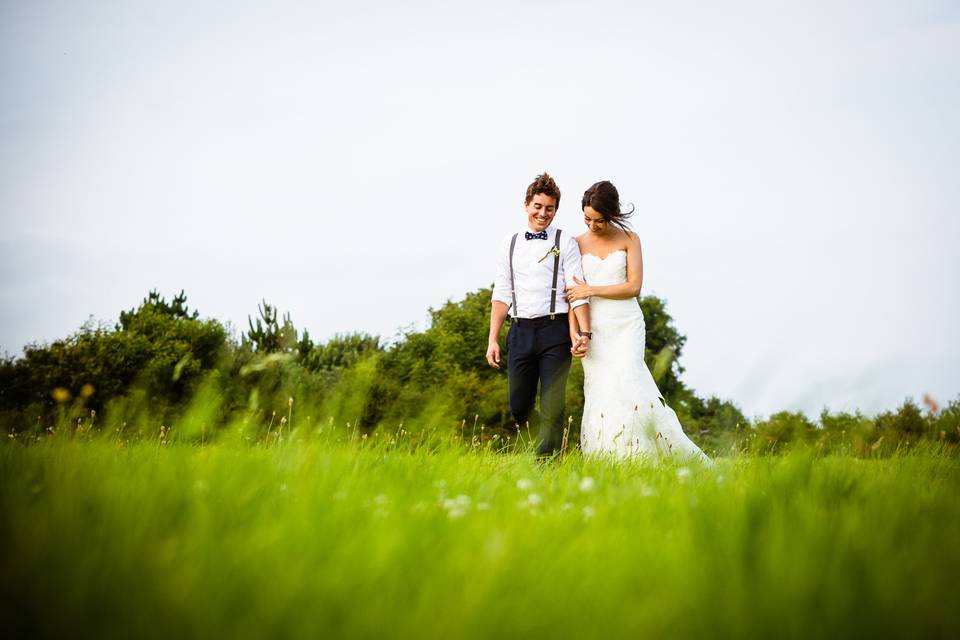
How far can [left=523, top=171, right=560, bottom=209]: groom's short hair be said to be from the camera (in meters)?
6.55

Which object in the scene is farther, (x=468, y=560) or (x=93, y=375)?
(x=93, y=375)

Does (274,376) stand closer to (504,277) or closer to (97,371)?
(97,371)

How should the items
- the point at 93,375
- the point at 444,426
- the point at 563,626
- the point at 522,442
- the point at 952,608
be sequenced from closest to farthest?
the point at 563,626 → the point at 952,608 → the point at 444,426 → the point at 522,442 → the point at 93,375

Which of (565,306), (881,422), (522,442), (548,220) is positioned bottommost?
(881,422)

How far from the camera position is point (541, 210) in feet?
21.5

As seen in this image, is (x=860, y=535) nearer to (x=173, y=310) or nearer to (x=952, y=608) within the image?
(x=952, y=608)

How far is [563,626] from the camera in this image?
1955mm

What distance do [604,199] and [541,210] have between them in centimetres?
65

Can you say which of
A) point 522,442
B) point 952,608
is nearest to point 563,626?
point 952,608

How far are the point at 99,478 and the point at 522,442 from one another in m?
3.90

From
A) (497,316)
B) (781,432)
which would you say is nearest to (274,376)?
(497,316)

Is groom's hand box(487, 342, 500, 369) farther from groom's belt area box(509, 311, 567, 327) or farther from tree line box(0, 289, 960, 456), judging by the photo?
tree line box(0, 289, 960, 456)

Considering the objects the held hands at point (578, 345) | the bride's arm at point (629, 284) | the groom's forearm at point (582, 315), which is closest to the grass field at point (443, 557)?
the held hands at point (578, 345)

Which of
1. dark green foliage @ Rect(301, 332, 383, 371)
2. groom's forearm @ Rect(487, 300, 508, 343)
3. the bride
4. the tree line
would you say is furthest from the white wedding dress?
dark green foliage @ Rect(301, 332, 383, 371)
